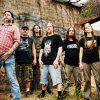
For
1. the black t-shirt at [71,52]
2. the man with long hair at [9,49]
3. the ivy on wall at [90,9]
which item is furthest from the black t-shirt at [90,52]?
the ivy on wall at [90,9]

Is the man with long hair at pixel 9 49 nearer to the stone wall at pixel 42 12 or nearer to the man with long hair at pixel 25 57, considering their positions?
the man with long hair at pixel 25 57

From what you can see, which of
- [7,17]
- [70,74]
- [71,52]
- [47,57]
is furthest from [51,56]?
[7,17]

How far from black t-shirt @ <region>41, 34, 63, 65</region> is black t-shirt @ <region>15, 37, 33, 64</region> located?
2.38 feet

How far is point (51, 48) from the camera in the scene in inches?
283

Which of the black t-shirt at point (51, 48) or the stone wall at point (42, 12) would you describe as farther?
the stone wall at point (42, 12)

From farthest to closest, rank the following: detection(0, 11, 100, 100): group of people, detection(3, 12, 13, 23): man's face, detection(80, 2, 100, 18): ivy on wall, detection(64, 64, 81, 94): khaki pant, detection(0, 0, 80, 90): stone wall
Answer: detection(80, 2, 100, 18): ivy on wall, detection(0, 0, 80, 90): stone wall, detection(64, 64, 81, 94): khaki pant, detection(3, 12, 13, 23): man's face, detection(0, 11, 100, 100): group of people

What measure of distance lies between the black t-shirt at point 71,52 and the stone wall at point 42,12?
192cm

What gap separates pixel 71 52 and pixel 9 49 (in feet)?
7.15

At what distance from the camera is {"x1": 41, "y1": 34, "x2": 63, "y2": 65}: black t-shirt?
7121mm

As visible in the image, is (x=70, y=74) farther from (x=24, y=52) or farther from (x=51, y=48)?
(x=24, y=52)

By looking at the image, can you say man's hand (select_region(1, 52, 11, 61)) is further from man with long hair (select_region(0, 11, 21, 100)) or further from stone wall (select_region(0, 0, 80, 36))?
stone wall (select_region(0, 0, 80, 36))

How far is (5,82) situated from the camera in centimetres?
827

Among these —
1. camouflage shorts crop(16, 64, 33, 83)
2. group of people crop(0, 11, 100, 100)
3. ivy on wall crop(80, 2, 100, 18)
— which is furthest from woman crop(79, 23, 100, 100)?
ivy on wall crop(80, 2, 100, 18)

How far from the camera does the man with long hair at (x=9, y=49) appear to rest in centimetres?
596
